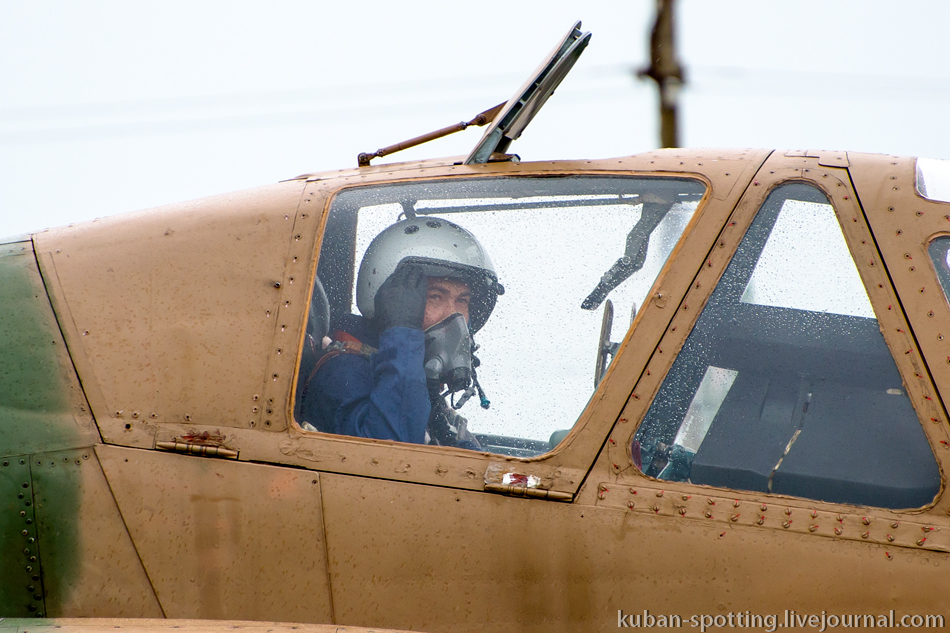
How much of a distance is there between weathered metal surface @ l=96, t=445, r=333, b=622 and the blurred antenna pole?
273 inches

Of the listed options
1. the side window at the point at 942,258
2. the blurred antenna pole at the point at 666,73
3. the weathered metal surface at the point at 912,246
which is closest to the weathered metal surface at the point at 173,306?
the weathered metal surface at the point at 912,246

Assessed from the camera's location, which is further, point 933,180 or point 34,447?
point 933,180

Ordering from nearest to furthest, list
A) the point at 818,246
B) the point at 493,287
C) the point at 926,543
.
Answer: the point at 926,543 < the point at 818,246 < the point at 493,287

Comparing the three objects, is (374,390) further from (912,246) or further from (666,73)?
(666,73)

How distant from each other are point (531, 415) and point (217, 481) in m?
0.91

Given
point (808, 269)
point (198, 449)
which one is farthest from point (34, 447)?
point (808, 269)

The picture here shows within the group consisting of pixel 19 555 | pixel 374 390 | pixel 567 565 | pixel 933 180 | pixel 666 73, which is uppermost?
pixel 666 73

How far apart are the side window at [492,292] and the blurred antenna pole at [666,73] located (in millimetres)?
6143

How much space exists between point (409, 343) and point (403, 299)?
0.16m

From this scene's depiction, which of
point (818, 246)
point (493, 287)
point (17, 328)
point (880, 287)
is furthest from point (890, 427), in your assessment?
point (17, 328)

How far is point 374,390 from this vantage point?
253cm

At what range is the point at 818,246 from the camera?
8.08ft

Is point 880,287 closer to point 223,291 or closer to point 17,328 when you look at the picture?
point 223,291

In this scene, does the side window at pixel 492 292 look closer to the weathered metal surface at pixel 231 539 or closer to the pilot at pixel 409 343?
the pilot at pixel 409 343
